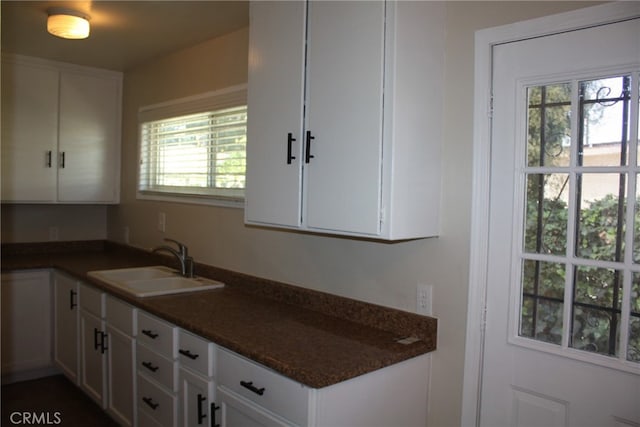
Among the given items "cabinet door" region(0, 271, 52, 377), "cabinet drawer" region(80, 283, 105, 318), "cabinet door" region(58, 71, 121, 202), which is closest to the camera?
"cabinet drawer" region(80, 283, 105, 318)

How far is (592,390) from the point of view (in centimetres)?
161

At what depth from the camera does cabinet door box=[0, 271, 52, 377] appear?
350 centimetres

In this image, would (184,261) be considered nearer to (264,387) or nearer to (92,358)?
(92,358)

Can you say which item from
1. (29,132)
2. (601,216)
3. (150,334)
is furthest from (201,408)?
(29,132)

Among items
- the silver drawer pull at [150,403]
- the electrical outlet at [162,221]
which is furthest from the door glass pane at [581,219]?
the electrical outlet at [162,221]

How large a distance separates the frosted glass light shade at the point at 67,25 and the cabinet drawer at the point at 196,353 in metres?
1.69

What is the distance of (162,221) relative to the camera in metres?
3.70

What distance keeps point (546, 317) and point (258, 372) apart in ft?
3.28

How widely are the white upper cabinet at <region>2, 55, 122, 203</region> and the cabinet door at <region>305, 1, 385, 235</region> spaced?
2672 mm

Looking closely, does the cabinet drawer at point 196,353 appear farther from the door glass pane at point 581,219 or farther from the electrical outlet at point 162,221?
the electrical outlet at point 162,221

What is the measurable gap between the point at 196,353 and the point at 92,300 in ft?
4.16

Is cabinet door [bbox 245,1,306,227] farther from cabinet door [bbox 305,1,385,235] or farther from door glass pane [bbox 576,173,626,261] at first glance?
door glass pane [bbox 576,173,626,261]

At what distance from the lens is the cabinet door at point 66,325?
3371 millimetres

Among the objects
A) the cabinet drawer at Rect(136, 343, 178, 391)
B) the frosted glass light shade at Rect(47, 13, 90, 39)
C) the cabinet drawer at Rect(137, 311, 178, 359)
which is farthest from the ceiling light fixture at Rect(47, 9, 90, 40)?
the cabinet drawer at Rect(136, 343, 178, 391)
